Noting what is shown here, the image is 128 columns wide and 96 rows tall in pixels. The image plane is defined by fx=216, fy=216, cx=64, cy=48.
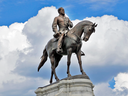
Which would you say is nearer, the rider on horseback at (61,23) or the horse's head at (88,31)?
the horse's head at (88,31)

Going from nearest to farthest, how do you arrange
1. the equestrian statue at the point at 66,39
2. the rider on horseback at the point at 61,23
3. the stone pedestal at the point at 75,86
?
the stone pedestal at the point at 75,86 → the equestrian statue at the point at 66,39 → the rider on horseback at the point at 61,23

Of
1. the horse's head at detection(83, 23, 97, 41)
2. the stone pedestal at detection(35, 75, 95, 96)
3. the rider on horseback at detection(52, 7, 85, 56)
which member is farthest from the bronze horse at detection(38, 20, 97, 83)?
the stone pedestal at detection(35, 75, 95, 96)

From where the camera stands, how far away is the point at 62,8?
17078 mm

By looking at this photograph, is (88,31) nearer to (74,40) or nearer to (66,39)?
(74,40)

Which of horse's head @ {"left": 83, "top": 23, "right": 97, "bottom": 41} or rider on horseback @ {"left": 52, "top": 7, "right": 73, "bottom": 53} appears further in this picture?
rider on horseback @ {"left": 52, "top": 7, "right": 73, "bottom": 53}

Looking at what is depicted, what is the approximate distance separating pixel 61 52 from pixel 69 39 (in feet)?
3.48

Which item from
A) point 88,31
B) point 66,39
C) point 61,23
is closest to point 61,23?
point 61,23

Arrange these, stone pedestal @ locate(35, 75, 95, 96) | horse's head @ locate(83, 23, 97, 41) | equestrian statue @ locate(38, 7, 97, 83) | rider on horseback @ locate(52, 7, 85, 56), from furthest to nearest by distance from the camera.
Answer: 1. rider on horseback @ locate(52, 7, 85, 56)
2. equestrian statue @ locate(38, 7, 97, 83)
3. horse's head @ locate(83, 23, 97, 41)
4. stone pedestal @ locate(35, 75, 95, 96)

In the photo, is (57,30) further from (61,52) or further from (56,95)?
(56,95)

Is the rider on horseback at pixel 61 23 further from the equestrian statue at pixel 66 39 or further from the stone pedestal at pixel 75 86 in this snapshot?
the stone pedestal at pixel 75 86

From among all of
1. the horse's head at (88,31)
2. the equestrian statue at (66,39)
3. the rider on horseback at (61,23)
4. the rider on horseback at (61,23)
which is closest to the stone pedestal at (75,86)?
the equestrian statue at (66,39)

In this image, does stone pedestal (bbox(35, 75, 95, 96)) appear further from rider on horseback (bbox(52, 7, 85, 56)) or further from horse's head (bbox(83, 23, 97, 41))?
rider on horseback (bbox(52, 7, 85, 56))

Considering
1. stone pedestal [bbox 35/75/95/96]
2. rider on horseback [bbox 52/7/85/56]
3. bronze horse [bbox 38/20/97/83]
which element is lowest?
stone pedestal [bbox 35/75/95/96]

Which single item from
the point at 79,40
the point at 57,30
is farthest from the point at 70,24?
the point at 79,40
